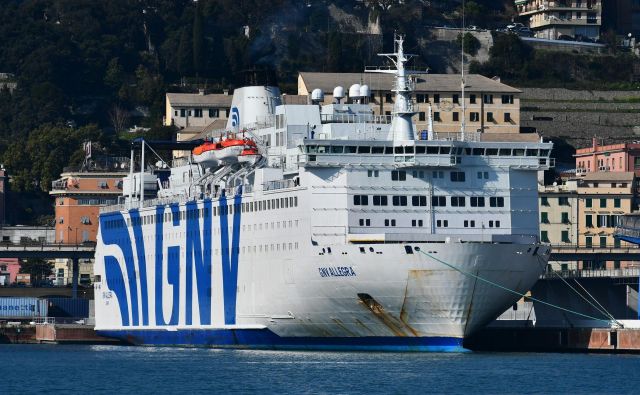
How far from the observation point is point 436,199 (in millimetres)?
74562

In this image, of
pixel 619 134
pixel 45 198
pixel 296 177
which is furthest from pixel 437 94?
pixel 296 177

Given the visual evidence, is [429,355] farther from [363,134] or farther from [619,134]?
[619,134]

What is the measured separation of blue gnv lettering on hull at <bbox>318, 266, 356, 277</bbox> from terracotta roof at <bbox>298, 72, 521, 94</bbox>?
54110mm

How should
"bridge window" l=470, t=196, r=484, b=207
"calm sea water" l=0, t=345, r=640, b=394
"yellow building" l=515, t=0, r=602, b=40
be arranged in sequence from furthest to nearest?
1. "yellow building" l=515, t=0, r=602, b=40
2. "bridge window" l=470, t=196, r=484, b=207
3. "calm sea water" l=0, t=345, r=640, b=394

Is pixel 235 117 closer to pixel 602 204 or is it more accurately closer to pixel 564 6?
pixel 602 204

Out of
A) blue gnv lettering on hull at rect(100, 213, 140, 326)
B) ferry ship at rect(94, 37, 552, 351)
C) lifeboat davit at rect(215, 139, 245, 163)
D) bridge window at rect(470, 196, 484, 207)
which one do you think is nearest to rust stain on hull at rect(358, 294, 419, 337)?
ferry ship at rect(94, 37, 552, 351)

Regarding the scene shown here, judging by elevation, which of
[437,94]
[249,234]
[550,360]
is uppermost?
[437,94]

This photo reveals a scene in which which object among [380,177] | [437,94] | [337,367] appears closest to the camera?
[337,367]

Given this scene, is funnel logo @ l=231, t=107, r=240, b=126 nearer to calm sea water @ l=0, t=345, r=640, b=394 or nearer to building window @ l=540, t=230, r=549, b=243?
calm sea water @ l=0, t=345, r=640, b=394

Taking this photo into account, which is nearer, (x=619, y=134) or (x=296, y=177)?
(x=296, y=177)

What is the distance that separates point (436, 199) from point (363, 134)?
3.90 m

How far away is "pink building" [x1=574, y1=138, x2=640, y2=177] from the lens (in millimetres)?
121375

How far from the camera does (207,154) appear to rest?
84.9 m

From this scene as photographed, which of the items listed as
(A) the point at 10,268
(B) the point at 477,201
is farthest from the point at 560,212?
(A) the point at 10,268
